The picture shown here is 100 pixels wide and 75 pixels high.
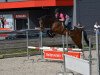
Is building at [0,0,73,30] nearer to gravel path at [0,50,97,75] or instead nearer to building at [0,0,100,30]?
building at [0,0,100,30]

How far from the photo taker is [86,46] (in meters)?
23.9

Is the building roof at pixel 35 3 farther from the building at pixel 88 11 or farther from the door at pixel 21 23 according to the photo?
the building at pixel 88 11

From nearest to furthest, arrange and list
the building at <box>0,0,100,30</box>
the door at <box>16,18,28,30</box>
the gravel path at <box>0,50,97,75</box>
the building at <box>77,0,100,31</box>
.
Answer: the gravel path at <box>0,50,97,75</box>, the building at <box>77,0,100,31</box>, the building at <box>0,0,100,30</box>, the door at <box>16,18,28,30</box>

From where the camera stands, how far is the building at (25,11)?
60278 mm

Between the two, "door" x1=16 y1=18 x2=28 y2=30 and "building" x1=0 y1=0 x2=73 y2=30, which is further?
"door" x1=16 y1=18 x2=28 y2=30

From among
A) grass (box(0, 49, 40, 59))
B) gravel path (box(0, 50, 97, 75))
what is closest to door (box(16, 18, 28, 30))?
grass (box(0, 49, 40, 59))

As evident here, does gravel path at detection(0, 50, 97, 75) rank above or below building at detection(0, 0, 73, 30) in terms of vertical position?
below

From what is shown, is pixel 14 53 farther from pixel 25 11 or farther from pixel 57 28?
pixel 25 11

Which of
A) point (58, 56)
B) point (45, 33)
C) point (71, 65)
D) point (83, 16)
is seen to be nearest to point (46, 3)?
point (83, 16)

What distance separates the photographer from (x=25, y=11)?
210 feet

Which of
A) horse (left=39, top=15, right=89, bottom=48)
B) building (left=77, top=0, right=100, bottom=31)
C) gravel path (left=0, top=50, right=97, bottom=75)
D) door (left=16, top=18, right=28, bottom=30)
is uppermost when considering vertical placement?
building (left=77, top=0, right=100, bottom=31)

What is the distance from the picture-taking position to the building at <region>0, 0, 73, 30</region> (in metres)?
60.3

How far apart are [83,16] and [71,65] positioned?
4866cm

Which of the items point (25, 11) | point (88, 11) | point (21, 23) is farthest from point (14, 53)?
point (25, 11)
